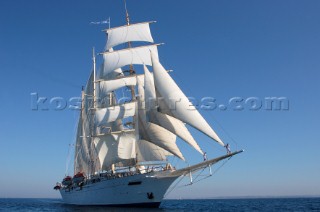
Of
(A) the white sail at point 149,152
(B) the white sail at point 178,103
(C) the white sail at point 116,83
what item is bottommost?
(A) the white sail at point 149,152

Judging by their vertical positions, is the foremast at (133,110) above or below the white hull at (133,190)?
above

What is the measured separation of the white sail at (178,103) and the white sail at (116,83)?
1634 cm

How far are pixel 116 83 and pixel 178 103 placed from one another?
24202mm

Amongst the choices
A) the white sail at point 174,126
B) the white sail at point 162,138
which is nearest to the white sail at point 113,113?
the white sail at point 162,138

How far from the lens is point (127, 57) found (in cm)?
6034

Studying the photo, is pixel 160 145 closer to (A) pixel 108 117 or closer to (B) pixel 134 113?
(B) pixel 134 113

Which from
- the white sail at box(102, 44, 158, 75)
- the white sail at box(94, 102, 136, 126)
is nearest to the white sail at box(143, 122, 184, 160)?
the white sail at box(94, 102, 136, 126)

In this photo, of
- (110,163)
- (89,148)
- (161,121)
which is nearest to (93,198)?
(110,163)

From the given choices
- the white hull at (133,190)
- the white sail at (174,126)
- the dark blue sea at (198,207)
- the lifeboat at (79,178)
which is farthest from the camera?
the lifeboat at (79,178)

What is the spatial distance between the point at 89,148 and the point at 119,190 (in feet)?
60.4

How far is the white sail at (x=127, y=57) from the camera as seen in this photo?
59.7m

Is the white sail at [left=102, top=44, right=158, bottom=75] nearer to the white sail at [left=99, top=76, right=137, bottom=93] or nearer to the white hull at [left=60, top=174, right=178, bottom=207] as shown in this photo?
the white sail at [left=99, top=76, right=137, bottom=93]

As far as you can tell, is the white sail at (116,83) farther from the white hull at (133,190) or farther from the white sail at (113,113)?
the white hull at (133,190)

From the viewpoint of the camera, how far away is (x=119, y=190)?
46.8 m
